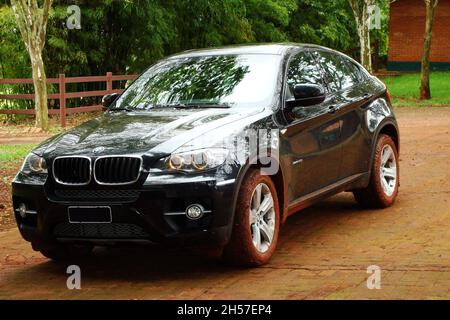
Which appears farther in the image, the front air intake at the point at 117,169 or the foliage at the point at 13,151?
the foliage at the point at 13,151

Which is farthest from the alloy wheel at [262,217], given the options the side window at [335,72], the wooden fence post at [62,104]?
the wooden fence post at [62,104]

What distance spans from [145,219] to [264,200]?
109cm

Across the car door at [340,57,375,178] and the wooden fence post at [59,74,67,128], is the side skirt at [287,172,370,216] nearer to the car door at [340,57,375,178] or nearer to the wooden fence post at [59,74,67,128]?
the car door at [340,57,375,178]

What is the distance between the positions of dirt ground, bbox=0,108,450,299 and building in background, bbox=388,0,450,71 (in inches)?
1368

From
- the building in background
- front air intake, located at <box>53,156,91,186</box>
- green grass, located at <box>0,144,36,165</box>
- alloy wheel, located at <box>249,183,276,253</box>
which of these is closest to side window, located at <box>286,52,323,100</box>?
alloy wheel, located at <box>249,183,276,253</box>

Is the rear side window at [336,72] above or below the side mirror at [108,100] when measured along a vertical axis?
above

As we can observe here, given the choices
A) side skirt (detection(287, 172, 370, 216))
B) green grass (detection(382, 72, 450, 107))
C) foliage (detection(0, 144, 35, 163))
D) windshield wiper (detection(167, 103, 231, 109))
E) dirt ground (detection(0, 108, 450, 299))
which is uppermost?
windshield wiper (detection(167, 103, 231, 109))

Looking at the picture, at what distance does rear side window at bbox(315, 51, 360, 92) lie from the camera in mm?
8430

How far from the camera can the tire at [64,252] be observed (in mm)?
7005

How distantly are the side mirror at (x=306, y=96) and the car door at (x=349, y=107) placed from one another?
30.8 inches

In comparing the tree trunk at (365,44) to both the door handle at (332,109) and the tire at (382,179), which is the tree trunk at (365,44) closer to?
the tire at (382,179)

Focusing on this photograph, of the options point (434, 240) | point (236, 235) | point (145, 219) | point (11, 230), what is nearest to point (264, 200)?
point (236, 235)

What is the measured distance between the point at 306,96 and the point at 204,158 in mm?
1428

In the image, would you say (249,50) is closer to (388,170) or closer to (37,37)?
(388,170)
